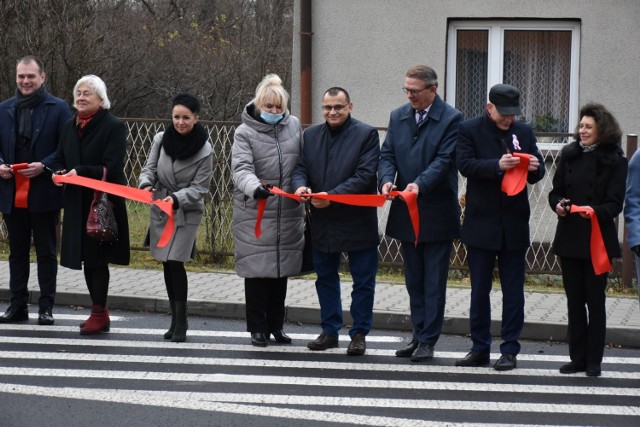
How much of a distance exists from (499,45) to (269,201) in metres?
5.91

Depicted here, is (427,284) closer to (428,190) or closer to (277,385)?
(428,190)

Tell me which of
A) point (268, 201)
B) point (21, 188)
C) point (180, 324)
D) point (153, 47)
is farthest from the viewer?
point (153, 47)

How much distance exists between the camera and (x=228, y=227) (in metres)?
12.8

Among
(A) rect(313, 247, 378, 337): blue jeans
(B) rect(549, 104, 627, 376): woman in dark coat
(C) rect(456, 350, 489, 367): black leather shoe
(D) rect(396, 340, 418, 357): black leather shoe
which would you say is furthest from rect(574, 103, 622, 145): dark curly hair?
(D) rect(396, 340, 418, 357): black leather shoe

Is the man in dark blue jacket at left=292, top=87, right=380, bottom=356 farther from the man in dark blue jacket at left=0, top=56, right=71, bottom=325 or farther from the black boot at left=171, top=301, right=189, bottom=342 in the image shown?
the man in dark blue jacket at left=0, top=56, right=71, bottom=325

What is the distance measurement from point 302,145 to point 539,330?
238 centimetres

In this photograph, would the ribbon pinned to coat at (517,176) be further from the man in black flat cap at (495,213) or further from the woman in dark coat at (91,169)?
the woman in dark coat at (91,169)

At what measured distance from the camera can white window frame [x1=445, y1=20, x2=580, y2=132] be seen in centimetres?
1365

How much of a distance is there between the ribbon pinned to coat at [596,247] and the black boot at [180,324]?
293 cm

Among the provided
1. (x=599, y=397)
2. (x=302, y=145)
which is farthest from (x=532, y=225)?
(x=599, y=397)

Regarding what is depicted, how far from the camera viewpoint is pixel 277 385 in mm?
7469

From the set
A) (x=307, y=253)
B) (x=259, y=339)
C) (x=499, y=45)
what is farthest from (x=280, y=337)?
(x=499, y=45)

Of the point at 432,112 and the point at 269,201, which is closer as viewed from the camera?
the point at 432,112

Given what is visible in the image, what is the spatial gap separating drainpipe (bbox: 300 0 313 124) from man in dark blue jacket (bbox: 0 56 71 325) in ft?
16.1
